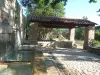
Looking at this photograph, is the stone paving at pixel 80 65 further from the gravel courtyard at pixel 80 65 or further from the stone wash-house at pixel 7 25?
the stone wash-house at pixel 7 25

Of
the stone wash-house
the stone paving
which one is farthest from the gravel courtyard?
the stone wash-house

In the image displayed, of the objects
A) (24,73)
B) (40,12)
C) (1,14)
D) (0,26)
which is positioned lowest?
(24,73)

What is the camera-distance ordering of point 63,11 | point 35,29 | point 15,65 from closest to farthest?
point 15,65, point 35,29, point 63,11

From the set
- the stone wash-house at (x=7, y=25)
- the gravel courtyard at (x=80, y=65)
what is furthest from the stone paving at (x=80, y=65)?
the stone wash-house at (x=7, y=25)

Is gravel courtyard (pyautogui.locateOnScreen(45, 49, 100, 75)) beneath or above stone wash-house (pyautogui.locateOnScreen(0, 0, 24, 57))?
beneath

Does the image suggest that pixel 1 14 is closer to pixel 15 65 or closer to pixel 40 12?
pixel 15 65

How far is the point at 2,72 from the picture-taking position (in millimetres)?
6246

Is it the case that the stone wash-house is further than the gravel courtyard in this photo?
Yes

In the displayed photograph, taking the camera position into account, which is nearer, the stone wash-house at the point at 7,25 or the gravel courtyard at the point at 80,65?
the gravel courtyard at the point at 80,65

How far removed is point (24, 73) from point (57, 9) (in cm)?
2901

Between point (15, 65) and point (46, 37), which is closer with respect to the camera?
point (15, 65)

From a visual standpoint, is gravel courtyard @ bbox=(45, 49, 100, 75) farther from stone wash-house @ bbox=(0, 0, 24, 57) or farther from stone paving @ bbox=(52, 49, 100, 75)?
stone wash-house @ bbox=(0, 0, 24, 57)

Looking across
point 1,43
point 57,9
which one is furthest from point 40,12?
point 1,43

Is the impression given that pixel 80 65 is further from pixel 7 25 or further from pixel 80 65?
pixel 7 25
